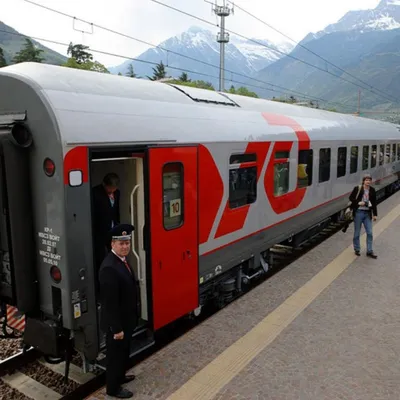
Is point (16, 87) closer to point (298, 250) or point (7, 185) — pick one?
point (7, 185)

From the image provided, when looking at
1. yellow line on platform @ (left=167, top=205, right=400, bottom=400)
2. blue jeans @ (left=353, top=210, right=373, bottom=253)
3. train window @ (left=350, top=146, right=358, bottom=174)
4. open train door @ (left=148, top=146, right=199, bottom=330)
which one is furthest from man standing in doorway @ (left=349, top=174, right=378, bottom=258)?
open train door @ (left=148, top=146, right=199, bottom=330)

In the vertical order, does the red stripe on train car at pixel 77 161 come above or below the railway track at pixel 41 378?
above

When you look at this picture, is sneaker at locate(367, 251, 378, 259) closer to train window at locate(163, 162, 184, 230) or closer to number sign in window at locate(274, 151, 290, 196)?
number sign in window at locate(274, 151, 290, 196)

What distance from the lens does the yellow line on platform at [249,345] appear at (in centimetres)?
470

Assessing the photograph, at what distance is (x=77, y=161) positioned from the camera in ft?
13.6

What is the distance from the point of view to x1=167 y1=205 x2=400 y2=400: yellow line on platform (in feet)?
15.4

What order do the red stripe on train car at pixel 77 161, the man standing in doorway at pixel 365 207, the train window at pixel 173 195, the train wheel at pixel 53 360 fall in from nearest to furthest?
the red stripe on train car at pixel 77 161 → the train wheel at pixel 53 360 → the train window at pixel 173 195 → the man standing in doorway at pixel 365 207

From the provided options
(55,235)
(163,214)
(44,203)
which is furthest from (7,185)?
(163,214)

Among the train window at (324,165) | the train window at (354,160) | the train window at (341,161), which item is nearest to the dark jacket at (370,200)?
the train window at (324,165)

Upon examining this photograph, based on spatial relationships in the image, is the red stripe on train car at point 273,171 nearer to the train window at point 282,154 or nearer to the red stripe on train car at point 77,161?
the train window at point 282,154

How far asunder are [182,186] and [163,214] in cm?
50

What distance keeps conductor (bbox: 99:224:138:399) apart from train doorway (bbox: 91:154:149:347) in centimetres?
37

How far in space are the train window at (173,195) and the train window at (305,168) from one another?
13.7 ft

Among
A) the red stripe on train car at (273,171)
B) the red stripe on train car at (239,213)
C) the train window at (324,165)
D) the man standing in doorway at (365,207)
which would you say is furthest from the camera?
the train window at (324,165)
